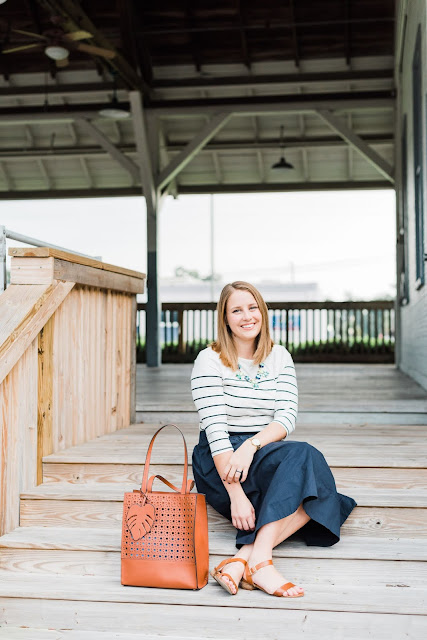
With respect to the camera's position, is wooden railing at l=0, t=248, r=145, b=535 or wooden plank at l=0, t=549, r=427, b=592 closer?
wooden plank at l=0, t=549, r=427, b=592

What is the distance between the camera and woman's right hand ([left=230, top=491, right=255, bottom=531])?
8.04 ft

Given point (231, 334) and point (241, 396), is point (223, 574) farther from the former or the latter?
point (231, 334)

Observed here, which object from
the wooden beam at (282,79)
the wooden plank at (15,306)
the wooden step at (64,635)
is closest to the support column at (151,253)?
the wooden beam at (282,79)

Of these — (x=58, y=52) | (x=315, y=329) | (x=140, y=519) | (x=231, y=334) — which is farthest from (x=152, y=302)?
(x=140, y=519)

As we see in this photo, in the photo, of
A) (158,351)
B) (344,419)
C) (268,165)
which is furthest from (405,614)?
(268,165)

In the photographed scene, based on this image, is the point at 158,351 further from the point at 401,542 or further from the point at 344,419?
the point at 401,542

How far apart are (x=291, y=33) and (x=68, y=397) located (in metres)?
8.05

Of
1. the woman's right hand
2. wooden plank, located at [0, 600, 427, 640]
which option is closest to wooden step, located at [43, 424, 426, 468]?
the woman's right hand

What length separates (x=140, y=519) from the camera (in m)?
2.28

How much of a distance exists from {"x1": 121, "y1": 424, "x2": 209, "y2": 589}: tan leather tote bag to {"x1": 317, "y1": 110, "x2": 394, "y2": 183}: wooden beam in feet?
25.8

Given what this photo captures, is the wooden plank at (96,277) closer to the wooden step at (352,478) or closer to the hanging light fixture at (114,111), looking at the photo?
the wooden step at (352,478)

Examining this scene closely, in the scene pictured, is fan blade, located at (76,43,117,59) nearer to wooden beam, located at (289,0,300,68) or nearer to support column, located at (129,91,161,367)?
support column, located at (129,91,161,367)

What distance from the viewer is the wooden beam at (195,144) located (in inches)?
374

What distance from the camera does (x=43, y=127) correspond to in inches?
521
